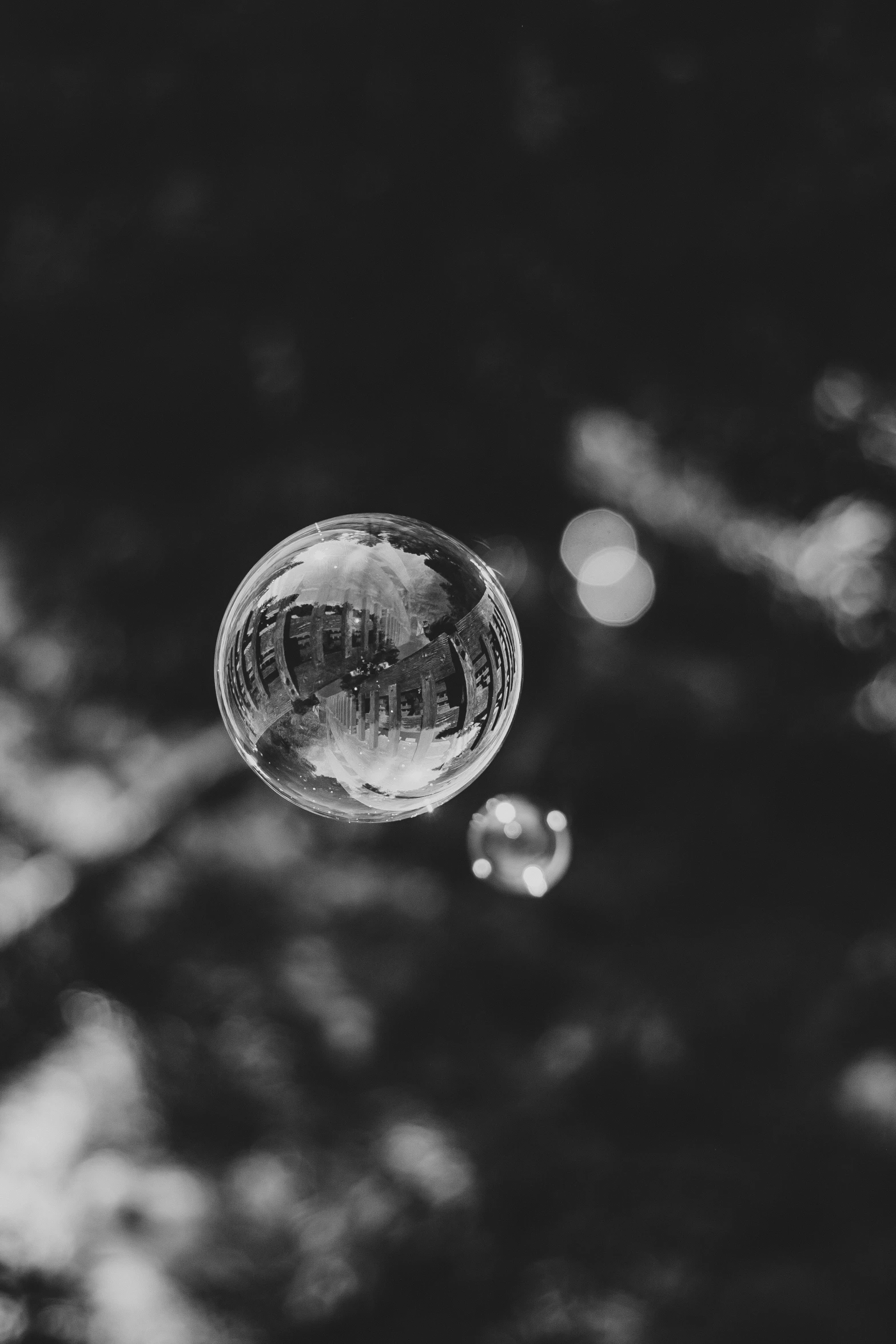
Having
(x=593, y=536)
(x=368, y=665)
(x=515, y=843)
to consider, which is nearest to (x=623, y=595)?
(x=593, y=536)

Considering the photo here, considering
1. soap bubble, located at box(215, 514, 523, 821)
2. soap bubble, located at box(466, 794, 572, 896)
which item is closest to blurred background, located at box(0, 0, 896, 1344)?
soap bubble, located at box(466, 794, 572, 896)

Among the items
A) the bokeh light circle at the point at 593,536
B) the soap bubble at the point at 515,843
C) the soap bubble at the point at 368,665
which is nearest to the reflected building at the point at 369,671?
the soap bubble at the point at 368,665

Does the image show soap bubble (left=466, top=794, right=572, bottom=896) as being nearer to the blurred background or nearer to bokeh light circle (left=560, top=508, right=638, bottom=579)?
the blurred background

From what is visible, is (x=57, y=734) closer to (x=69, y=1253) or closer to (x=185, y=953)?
(x=185, y=953)

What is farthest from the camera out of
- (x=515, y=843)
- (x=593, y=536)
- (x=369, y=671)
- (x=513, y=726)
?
(x=513, y=726)

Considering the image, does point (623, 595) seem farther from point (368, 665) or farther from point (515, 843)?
point (368, 665)

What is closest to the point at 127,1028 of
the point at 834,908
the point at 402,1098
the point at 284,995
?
the point at 284,995

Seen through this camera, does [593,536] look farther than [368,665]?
Yes
